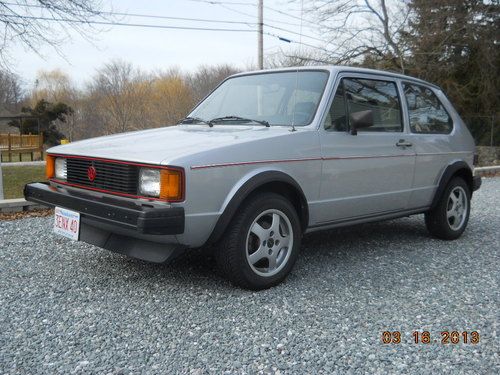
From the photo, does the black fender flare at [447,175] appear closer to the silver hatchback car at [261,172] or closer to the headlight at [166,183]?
the silver hatchback car at [261,172]

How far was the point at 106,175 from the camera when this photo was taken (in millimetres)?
3324

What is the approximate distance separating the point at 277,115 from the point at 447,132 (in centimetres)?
231

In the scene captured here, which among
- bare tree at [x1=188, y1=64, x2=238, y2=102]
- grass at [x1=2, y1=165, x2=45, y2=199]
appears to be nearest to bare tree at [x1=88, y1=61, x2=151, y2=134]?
bare tree at [x1=188, y1=64, x2=238, y2=102]

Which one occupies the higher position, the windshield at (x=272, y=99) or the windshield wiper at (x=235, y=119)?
the windshield at (x=272, y=99)

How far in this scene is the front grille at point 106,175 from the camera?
3.16 metres

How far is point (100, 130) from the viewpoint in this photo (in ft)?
121

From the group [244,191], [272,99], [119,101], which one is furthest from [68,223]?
[119,101]

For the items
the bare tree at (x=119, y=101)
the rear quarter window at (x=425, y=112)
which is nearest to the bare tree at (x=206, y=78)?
the bare tree at (x=119, y=101)

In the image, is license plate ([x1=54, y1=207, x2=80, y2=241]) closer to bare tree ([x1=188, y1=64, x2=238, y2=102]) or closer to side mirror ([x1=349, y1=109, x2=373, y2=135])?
side mirror ([x1=349, y1=109, x2=373, y2=135])

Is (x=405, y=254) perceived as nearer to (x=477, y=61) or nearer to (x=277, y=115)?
(x=277, y=115)

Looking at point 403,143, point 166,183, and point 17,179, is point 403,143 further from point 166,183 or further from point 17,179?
point 17,179

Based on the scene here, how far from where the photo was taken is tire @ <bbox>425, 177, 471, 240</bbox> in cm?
512

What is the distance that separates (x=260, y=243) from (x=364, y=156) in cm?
133

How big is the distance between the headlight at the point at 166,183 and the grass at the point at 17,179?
19.4ft
